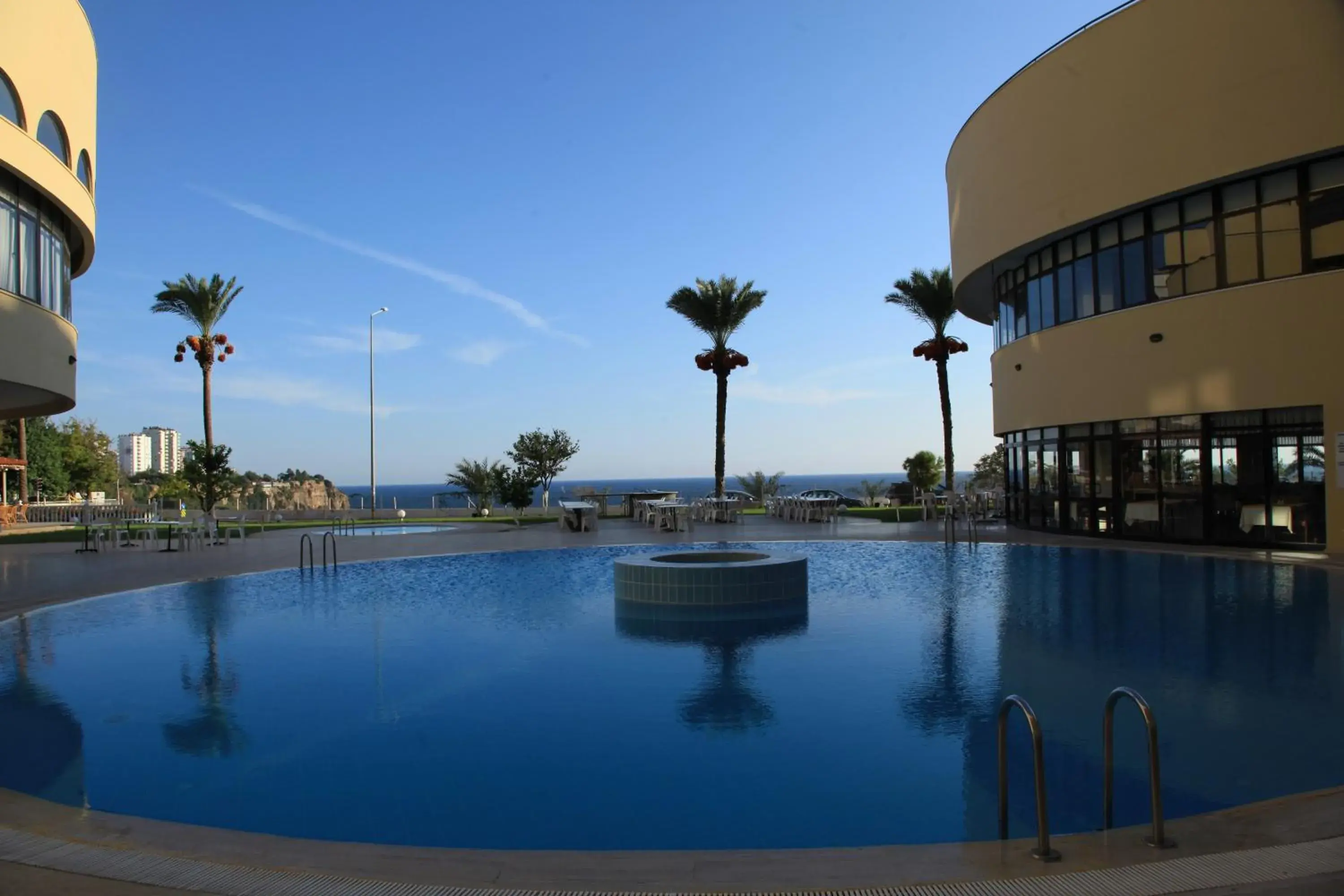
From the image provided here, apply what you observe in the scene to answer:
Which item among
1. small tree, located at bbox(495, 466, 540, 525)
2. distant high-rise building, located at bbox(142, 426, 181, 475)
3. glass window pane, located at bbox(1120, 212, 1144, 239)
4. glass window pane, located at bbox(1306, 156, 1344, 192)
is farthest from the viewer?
distant high-rise building, located at bbox(142, 426, 181, 475)

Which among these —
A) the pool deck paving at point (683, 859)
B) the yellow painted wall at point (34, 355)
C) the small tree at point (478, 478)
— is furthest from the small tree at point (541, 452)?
the pool deck paving at point (683, 859)

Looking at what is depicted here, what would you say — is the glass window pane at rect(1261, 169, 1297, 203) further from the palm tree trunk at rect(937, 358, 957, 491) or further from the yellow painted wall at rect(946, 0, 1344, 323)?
the palm tree trunk at rect(937, 358, 957, 491)

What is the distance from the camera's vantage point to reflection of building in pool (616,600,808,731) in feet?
22.7

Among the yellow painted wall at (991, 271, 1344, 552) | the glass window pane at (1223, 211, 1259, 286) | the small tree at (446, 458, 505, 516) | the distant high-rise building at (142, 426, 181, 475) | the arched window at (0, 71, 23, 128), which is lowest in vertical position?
the small tree at (446, 458, 505, 516)

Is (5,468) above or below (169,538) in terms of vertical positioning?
above

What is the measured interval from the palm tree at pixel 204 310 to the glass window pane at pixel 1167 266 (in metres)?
30.6

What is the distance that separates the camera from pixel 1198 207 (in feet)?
56.4

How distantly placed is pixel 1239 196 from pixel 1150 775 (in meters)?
15.6

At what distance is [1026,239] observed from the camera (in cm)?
2059

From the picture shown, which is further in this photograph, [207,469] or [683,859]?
[207,469]

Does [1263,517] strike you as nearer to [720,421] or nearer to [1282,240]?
[1282,240]

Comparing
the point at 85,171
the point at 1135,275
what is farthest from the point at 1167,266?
the point at 85,171

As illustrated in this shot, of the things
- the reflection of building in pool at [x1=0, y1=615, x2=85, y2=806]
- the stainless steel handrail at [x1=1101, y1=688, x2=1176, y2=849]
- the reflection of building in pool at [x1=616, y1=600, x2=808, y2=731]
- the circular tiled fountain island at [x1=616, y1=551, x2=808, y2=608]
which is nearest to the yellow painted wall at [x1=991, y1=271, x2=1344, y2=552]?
the circular tiled fountain island at [x1=616, y1=551, x2=808, y2=608]

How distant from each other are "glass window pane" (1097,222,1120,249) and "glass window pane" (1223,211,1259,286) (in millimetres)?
2363
